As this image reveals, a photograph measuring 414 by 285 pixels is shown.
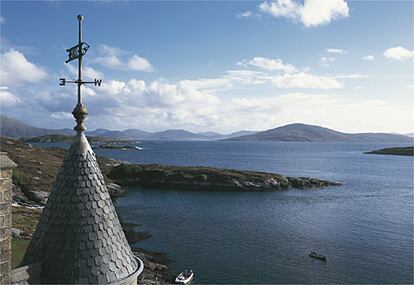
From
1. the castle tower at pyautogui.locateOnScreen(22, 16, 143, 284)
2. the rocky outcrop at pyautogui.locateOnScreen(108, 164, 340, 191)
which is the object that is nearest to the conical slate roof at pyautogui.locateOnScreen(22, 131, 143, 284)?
the castle tower at pyautogui.locateOnScreen(22, 16, 143, 284)

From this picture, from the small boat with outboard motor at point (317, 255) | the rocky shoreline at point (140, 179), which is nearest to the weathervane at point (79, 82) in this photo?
the small boat with outboard motor at point (317, 255)

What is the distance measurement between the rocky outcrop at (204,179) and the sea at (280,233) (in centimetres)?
502

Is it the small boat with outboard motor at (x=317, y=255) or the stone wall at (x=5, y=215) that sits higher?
the stone wall at (x=5, y=215)

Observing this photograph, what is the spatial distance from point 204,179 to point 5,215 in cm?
8816

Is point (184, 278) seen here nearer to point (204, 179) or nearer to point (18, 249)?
point (18, 249)

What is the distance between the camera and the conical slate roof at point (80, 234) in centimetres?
757

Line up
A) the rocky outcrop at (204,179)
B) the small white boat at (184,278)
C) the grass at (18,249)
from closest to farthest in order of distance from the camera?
the grass at (18,249) < the small white boat at (184,278) < the rocky outcrop at (204,179)

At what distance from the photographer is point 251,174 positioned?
327 ft

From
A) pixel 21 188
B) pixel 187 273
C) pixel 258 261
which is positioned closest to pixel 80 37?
pixel 187 273

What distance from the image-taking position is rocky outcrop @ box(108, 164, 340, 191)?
9200 centimetres

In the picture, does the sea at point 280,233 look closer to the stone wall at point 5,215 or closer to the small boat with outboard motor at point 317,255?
the small boat with outboard motor at point 317,255

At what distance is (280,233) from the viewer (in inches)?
2080

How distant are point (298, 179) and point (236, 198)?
27171mm

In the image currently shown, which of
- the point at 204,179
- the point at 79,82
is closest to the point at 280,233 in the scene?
the point at 204,179
